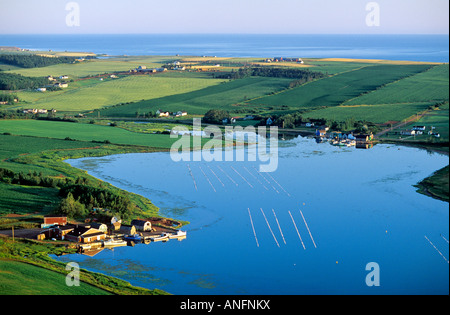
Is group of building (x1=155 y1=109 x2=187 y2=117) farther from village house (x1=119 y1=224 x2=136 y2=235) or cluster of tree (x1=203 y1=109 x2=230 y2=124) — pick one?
village house (x1=119 y1=224 x2=136 y2=235)

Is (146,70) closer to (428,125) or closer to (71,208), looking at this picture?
(428,125)

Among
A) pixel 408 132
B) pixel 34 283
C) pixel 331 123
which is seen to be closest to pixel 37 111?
pixel 331 123

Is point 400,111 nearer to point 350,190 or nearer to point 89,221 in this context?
point 350,190

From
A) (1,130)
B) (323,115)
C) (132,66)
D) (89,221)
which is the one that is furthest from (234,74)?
(89,221)

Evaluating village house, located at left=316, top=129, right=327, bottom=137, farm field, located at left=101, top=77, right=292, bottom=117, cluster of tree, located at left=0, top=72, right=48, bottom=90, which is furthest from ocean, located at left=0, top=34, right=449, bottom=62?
cluster of tree, located at left=0, top=72, right=48, bottom=90

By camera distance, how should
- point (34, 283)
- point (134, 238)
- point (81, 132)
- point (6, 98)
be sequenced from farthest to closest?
point (6, 98) < point (81, 132) < point (134, 238) < point (34, 283)

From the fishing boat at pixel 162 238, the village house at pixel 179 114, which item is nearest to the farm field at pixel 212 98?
the village house at pixel 179 114

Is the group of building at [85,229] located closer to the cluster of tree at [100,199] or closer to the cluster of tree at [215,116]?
the cluster of tree at [100,199]
